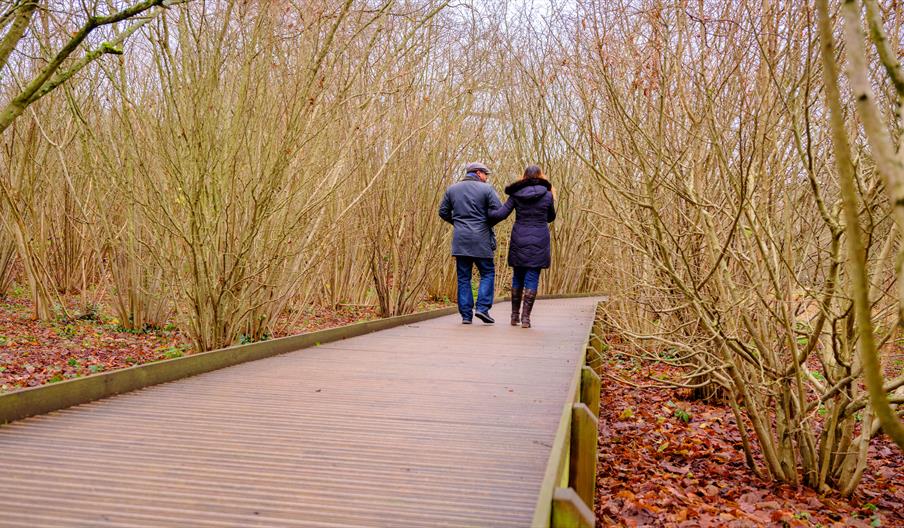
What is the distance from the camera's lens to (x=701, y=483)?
547 cm

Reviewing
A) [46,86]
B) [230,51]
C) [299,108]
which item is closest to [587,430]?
[299,108]

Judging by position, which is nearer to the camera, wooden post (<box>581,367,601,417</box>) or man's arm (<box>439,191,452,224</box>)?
wooden post (<box>581,367,601,417</box>)

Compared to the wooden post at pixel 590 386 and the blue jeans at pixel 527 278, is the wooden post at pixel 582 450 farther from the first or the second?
the blue jeans at pixel 527 278

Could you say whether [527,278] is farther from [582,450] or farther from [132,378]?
[582,450]

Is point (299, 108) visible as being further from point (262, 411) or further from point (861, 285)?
point (861, 285)

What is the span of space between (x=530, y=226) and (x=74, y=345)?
5552 millimetres

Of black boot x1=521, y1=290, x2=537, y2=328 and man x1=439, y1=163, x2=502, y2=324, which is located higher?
man x1=439, y1=163, x2=502, y2=324

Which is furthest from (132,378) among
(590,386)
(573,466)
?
(590,386)

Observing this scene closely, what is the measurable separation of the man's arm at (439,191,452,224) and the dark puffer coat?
2.14 feet

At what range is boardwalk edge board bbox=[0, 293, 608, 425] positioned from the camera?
3.72 m

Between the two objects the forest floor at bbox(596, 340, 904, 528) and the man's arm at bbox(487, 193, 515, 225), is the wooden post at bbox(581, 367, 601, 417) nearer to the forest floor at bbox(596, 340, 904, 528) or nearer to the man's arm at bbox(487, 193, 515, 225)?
the forest floor at bbox(596, 340, 904, 528)

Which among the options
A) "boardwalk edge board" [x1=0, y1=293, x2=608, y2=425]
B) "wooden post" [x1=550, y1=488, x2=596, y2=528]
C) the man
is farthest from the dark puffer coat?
"wooden post" [x1=550, y1=488, x2=596, y2=528]

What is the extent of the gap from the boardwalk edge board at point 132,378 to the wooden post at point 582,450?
2.68 metres

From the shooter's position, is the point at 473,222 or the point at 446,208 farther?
the point at 446,208
